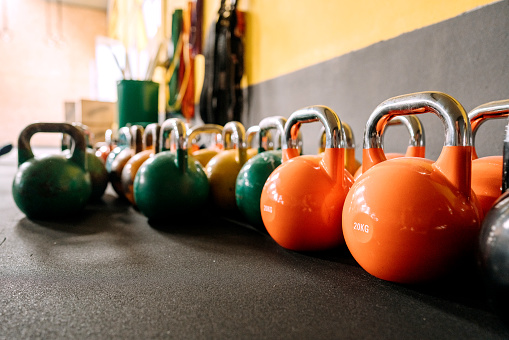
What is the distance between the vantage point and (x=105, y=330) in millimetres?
729

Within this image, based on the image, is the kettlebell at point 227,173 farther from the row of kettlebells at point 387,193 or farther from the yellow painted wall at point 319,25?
the yellow painted wall at point 319,25

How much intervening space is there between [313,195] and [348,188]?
13 centimetres

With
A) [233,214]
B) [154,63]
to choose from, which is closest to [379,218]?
[233,214]

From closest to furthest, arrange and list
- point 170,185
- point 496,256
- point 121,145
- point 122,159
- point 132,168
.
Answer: point 496,256 < point 170,185 < point 132,168 < point 122,159 < point 121,145

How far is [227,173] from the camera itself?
5.77 feet

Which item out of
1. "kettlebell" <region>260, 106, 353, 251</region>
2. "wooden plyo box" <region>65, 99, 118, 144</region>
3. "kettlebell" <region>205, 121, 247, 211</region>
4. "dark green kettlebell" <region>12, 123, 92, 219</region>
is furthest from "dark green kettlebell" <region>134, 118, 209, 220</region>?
"wooden plyo box" <region>65, 99, 118, 144</region>

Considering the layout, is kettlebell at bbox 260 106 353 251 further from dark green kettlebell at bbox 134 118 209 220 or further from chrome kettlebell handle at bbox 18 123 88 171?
chrome kettlebell handle at bbox 18 123 88 171

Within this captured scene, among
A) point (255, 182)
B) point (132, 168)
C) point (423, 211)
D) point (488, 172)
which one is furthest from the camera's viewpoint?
point (132, 168)

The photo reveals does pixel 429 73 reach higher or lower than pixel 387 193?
higher

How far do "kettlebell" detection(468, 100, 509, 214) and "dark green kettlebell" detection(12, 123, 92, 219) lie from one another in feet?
5.44

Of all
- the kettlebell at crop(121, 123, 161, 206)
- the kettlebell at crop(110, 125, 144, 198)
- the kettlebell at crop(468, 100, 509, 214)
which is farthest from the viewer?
the kettlebell at crop(110, 125, 144, 198)

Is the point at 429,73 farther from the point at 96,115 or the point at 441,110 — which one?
the point at 96,115

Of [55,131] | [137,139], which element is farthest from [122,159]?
[55,131]

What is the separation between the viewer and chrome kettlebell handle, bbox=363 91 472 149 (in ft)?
2.78
